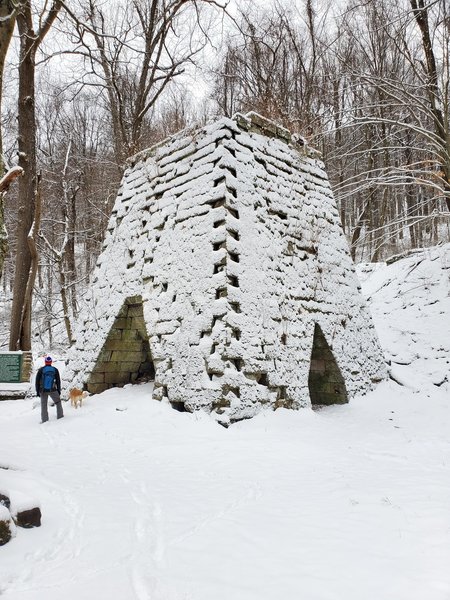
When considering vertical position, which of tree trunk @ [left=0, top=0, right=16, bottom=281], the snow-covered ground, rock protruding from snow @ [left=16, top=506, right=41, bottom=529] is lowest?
the snow-covered ground

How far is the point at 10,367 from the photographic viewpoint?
34.9ft

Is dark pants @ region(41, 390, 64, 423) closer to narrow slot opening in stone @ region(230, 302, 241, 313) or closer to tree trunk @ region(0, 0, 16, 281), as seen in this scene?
narrow slot opening in stone @ region(230, 302, 241, 313)

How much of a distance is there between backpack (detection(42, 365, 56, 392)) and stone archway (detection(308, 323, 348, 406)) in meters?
4.48

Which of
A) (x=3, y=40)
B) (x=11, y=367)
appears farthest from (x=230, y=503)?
(x=11, y=367)

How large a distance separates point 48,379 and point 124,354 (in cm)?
145

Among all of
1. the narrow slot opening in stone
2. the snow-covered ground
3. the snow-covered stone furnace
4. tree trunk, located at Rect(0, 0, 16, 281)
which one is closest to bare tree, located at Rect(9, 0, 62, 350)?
the snow-covered stone furnace

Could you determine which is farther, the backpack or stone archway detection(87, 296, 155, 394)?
stone archway detection(87, 296, 155, 394)

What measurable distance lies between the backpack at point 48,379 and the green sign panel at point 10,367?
4012 millimetres

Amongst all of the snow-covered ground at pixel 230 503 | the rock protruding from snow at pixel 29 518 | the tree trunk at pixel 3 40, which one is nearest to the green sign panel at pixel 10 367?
the snow-covered ground at pixel 230 503

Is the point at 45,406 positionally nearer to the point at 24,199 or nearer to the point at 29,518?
the point at 29,518

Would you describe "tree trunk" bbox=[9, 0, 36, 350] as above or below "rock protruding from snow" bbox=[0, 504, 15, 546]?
above

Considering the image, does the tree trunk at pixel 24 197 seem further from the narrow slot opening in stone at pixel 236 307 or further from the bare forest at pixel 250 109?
the narrow slot opening in stone at pixel 236 307

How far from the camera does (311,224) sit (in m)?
7.87

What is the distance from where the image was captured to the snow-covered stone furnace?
19.6 feet
